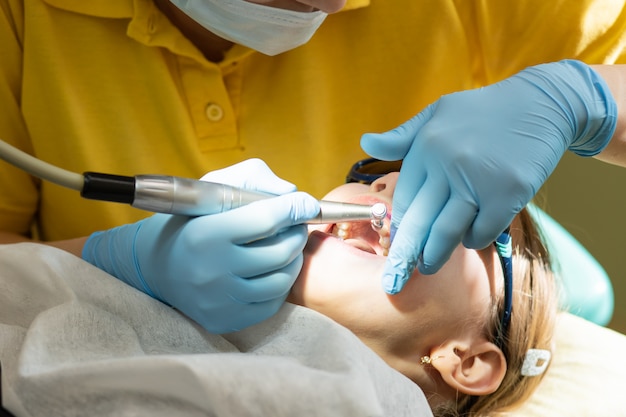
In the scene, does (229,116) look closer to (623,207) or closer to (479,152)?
(479,152)

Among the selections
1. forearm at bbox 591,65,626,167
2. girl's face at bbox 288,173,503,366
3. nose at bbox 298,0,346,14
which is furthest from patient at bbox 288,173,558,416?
nose at bbox 298,0,346,14

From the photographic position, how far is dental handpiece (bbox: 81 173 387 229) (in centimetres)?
103

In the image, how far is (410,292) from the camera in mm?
1355

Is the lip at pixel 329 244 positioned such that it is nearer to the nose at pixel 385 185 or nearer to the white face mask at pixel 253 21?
the nose at pixel 385 185

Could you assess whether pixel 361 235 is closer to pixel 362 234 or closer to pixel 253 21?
pixel 362 234

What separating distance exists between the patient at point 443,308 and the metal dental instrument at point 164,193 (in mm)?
138

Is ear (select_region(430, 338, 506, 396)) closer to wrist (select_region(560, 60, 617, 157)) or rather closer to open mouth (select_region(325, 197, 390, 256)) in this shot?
open mouth (select_region(325, 197, 390, 256))

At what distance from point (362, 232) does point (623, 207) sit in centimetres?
124

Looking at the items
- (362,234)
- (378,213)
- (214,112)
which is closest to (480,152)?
(378,213)

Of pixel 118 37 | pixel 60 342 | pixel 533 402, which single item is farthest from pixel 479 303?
pixel 118 37

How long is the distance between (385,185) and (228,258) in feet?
1.46

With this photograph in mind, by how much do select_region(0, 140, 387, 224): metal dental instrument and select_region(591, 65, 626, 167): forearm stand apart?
510 millimetres

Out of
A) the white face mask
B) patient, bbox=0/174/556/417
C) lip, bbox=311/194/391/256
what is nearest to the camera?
patient, bbox=0/174/556/417

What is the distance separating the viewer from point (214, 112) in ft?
5.21
